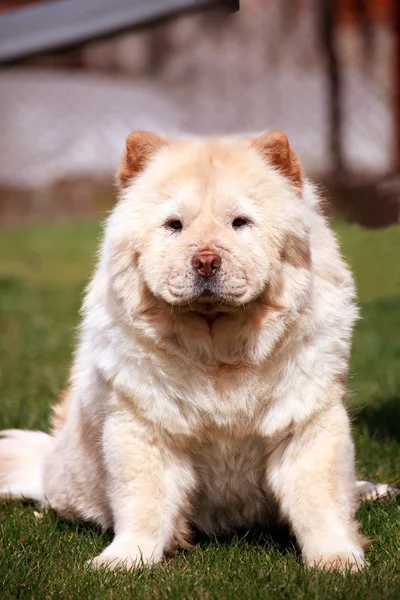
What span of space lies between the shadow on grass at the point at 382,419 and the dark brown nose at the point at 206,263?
2.08 m

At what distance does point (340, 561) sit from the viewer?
2.83 metres

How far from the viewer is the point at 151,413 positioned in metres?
2.98

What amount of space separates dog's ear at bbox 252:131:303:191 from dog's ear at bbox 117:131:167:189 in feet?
1.17

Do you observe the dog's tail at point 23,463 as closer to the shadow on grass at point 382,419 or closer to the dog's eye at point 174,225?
the dog's eye at point 174,225

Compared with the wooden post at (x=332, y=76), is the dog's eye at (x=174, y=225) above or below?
below

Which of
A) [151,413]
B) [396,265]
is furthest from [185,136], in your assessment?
[396,265]

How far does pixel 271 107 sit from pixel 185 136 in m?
6.54

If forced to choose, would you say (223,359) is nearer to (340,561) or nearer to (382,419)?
(340,561)

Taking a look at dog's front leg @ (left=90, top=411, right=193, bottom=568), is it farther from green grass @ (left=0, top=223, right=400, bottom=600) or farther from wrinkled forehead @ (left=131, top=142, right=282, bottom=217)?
wrinkled forehead @ (left=131, top=142, right=282, bottom=217)

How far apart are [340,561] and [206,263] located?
1061 mm

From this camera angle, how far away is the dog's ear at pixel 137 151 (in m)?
3.10

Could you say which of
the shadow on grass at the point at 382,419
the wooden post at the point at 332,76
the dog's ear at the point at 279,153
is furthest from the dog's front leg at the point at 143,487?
the wooden post at the point at 332,76

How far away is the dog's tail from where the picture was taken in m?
3.80

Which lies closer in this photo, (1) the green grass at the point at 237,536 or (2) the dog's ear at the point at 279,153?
(1) the green grass at the point at 237,536
